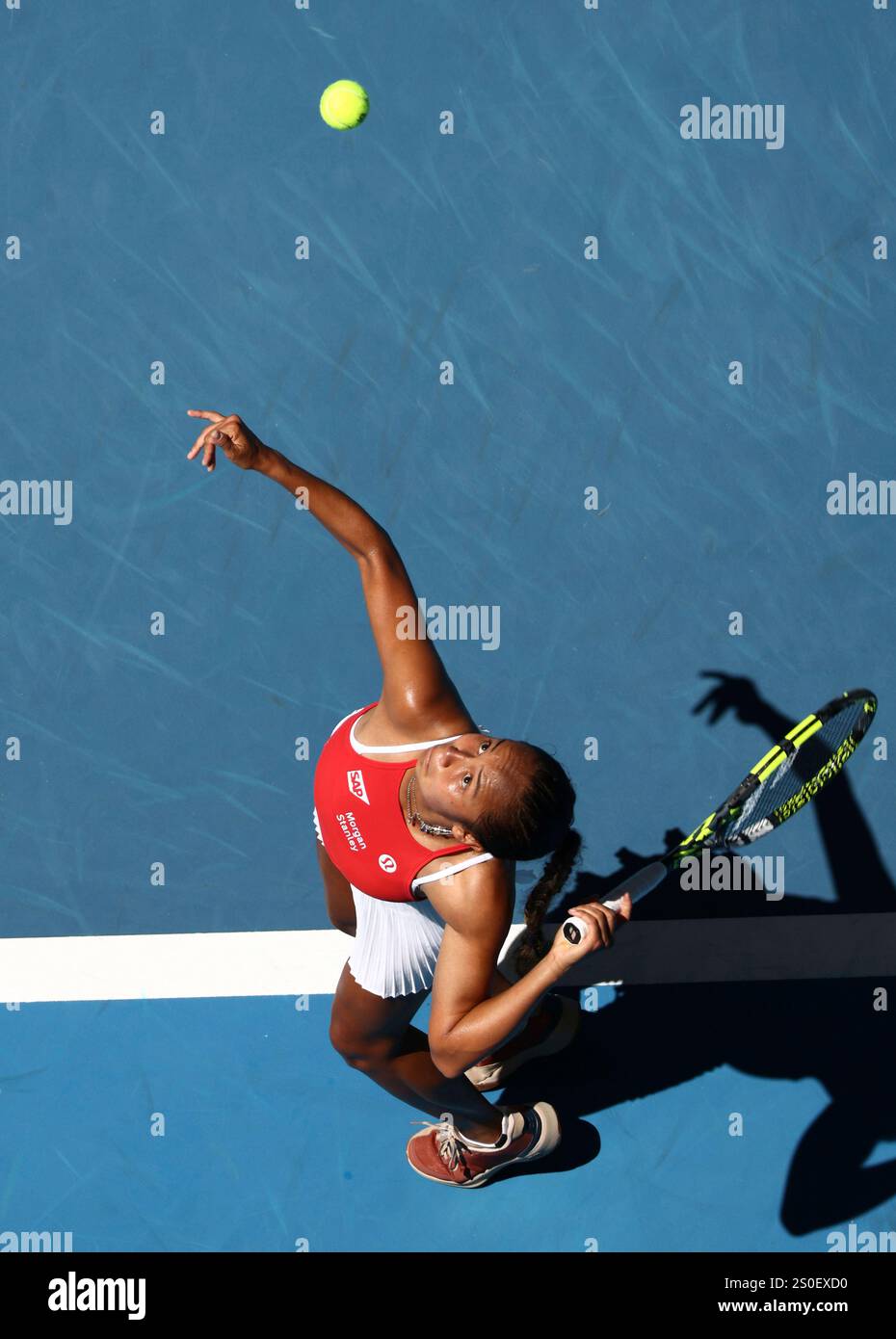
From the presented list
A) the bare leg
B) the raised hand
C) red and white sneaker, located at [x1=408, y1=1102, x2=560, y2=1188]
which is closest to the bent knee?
the bare leg

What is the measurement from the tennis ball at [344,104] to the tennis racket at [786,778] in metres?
2.14

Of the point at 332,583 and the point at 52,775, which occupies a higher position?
the point at 332,583

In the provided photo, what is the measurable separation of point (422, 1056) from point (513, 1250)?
70cm

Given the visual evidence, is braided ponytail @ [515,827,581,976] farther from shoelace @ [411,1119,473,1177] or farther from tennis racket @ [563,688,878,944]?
shoelace @ [411,1119,473,1177]

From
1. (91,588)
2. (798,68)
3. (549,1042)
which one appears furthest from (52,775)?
(798,68)

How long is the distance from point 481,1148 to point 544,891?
3.15ft

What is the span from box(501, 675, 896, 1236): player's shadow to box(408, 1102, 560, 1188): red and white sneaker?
0.15m

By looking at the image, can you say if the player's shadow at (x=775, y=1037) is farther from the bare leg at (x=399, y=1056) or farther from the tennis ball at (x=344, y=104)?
the tennis ball at (x=344, y=104)

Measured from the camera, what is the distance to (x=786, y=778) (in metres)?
3.49

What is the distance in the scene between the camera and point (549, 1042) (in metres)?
3.98

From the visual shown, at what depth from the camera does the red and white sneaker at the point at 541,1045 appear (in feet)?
12.8

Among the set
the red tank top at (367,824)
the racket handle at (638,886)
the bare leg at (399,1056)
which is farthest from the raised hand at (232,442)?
the bare leg at (399,1056)

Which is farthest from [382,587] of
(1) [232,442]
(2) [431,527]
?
(2) [431,527]

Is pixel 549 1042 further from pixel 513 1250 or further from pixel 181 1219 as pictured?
pixel 181 1219
